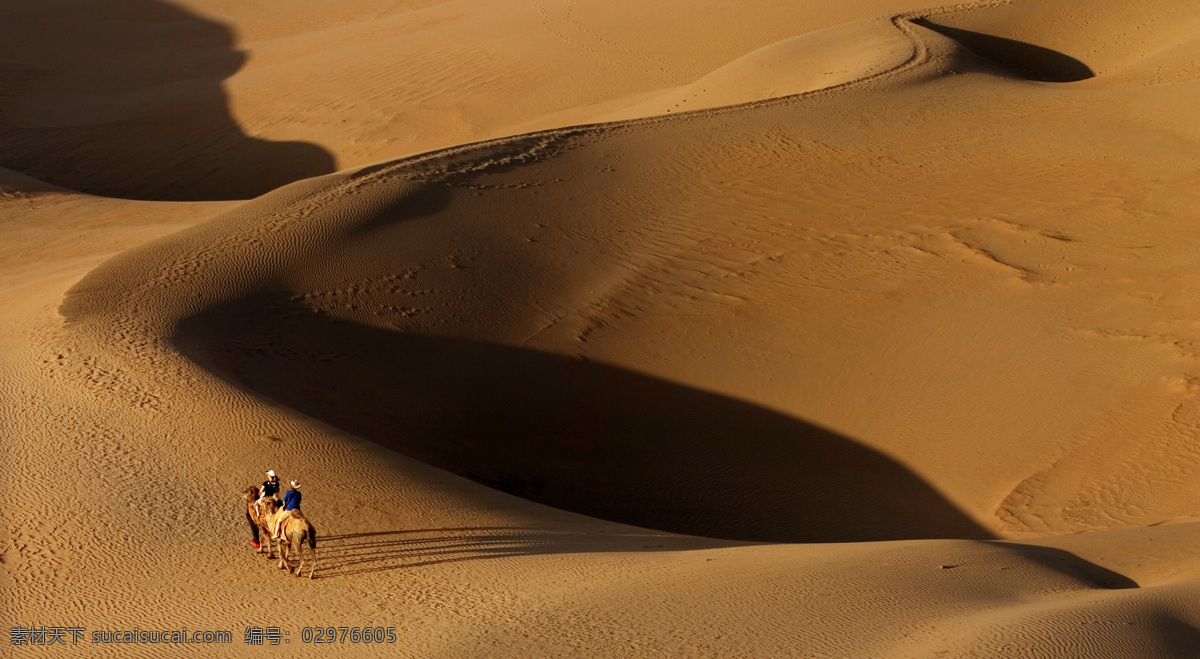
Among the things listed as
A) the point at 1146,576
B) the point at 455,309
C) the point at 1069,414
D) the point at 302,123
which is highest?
the point at 302,123

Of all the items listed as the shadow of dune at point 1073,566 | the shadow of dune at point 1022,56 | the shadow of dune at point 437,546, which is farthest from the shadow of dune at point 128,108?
the shadow of dune at point 1073,566

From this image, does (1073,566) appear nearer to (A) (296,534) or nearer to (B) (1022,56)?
Result: (A) (296,534)

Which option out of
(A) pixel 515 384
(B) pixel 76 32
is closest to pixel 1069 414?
(A) pixel 515 384

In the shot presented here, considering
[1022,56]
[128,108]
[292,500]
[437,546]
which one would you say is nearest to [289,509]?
[292,500]

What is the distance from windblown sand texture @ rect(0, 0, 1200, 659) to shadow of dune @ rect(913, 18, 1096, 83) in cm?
8

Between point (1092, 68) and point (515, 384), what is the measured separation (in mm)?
11858

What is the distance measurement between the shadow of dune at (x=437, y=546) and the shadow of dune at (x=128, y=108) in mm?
12185

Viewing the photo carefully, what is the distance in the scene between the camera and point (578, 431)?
8344 mm

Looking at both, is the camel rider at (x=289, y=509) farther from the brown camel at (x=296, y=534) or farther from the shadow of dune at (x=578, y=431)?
the shadow of dune at (x=578, y=431)

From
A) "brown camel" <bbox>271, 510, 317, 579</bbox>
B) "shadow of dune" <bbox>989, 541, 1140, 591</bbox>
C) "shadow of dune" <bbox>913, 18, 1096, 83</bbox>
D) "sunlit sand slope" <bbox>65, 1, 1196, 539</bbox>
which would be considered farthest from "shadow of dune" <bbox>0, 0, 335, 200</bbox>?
"shadow of dune" <bbox>989, 541, 1140, 591</bbox>

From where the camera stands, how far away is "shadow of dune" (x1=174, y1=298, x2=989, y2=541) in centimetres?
757

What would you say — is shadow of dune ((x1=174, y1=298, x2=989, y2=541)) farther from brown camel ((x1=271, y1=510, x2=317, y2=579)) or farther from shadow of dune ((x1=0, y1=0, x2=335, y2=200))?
shadow of dune ((x1=0, y1=0, x2=335, y2=200))

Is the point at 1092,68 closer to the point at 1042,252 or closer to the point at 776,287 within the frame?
the point at 1042,252

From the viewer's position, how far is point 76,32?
24062 millimetres
